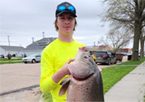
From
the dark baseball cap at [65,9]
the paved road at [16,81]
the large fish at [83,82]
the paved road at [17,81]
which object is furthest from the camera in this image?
the paved road at [16,81]

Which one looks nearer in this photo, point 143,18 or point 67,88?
point 67,88

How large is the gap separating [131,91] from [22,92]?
408cm

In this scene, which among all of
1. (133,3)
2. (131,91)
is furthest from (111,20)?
(131,91)

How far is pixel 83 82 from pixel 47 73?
15.6 inches

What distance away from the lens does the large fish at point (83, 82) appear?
3.55ft

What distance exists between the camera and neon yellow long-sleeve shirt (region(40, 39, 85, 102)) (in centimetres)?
131

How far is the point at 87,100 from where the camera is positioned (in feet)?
3.59

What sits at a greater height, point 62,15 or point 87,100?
point 62,15

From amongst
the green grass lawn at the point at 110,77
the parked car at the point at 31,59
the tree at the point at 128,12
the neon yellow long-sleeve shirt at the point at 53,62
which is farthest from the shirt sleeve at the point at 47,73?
the parked car at the point at 31,59

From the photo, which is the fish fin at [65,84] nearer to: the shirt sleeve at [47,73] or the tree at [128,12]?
the shirt sleeve at [47,73]

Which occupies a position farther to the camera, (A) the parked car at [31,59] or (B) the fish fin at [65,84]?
(A) the parked car at [31,59]

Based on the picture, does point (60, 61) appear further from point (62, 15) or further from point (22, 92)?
point (22, 92)

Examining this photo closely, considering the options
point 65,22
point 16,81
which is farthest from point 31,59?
point 65,22

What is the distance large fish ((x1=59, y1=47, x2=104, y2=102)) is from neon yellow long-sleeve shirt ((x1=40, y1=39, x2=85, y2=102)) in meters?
0.22
